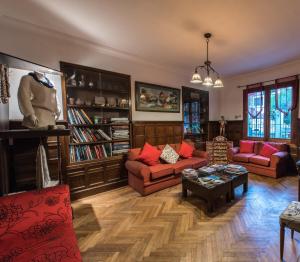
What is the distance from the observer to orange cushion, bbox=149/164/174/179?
3.04m

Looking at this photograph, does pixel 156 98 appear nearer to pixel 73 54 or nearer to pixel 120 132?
pixel 120 132

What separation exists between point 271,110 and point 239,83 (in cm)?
127

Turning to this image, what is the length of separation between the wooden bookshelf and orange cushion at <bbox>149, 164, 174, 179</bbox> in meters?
0.75

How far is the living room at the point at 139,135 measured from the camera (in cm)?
164

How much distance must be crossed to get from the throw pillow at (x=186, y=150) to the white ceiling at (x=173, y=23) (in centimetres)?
210

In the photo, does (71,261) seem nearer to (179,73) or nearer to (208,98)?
(179,73)

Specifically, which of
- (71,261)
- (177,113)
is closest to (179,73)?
(177,113)

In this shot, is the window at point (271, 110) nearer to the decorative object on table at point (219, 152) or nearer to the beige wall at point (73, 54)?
the decorative object on table at point (219, 152)

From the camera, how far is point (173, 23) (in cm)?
235

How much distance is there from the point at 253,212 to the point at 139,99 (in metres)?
2.94

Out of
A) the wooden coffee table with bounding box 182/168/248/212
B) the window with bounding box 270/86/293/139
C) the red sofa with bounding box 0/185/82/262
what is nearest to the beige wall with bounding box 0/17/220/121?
the wooden coffee table with bounding box 182/168/248/212

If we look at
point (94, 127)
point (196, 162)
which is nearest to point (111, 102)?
point (94, 127)

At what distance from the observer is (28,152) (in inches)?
84.7

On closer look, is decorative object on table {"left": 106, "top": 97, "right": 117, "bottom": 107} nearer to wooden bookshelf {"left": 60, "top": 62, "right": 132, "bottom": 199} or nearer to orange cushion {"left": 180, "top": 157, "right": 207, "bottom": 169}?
wooden bookshelf {"left": 60, "top": 62, "right": 132, "bottom": 199}
